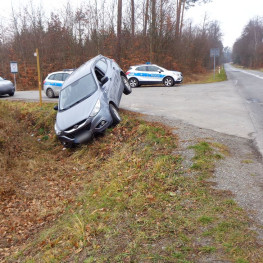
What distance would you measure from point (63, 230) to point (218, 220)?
2.32 metres

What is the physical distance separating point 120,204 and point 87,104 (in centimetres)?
433

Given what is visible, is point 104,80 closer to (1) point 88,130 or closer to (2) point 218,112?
(1) point 88,130

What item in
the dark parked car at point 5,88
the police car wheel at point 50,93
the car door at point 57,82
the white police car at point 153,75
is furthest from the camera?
the white police car at point 153,75

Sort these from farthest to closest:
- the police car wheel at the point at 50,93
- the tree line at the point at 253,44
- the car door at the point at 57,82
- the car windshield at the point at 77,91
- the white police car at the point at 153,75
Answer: the tree line at the point at 253,44
the white police car at the point at 153,75
the police car wheel at the point at 50,93
the car door at the point at 57,82
the car windshield at the point at 77,91

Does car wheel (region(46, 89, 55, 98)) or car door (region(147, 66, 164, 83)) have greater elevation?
car door (region(147, 66, 164, 83))

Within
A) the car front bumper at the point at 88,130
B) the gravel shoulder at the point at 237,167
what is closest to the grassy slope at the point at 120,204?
the gravel shoulder at the point at 237,167

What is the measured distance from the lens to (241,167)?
18.4 ft

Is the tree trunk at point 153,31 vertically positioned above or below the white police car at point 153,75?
above

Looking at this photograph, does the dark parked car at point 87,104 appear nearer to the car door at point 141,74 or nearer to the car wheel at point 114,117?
the car wheel at point 114,117

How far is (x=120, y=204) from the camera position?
486cm

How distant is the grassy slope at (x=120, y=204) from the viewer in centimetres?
352

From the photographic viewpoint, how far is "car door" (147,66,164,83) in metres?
22.1

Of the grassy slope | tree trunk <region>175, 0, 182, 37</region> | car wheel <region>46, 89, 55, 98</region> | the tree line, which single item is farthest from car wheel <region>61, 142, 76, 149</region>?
the tree line

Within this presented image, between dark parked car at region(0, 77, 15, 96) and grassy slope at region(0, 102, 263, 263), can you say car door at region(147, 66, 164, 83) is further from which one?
grassy slope at region(0, 102, 263, 263)
